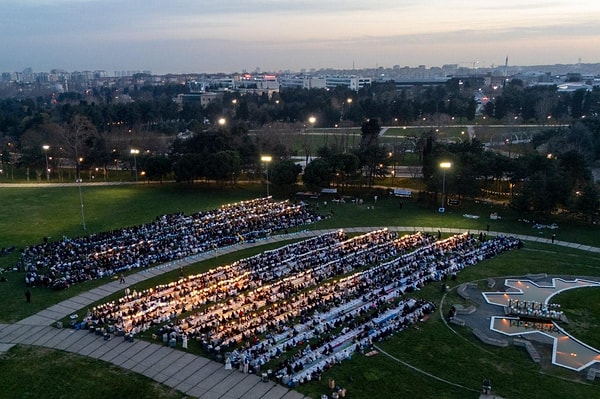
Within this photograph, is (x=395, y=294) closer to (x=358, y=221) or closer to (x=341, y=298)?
(x=341, y=298)

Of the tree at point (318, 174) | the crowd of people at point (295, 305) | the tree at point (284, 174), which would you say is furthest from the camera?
the tree at point (284, 174)

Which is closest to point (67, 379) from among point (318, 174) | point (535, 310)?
point (535, 310)

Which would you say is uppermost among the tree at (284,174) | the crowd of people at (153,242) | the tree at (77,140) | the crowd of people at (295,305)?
the tree at (77,140)

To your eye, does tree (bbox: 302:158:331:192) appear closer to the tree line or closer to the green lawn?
the tree line

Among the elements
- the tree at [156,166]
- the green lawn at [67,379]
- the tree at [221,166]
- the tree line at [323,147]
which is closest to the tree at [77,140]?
the tree line at [323,147]

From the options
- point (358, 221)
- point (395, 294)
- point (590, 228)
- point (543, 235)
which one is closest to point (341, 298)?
point (395, 294)

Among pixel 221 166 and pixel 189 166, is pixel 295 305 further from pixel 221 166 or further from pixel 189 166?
pixel 189 166

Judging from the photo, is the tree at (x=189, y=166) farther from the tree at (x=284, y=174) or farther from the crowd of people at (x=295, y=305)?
the crowd of people at (x=295, y=305)
